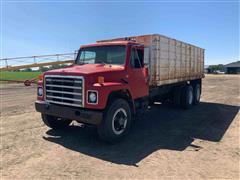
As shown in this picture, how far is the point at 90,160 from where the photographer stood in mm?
4797

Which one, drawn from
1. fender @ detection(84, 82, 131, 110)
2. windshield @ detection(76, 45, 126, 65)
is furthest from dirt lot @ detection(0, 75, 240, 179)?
windshield @ detection(76, 45, 126, 65)

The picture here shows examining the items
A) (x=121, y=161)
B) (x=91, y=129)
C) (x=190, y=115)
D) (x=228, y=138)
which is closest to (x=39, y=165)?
(x=121, y=161)

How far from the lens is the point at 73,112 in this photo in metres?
5.56

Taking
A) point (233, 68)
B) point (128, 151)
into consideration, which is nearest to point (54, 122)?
point (128, 151)

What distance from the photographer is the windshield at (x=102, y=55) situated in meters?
6.50

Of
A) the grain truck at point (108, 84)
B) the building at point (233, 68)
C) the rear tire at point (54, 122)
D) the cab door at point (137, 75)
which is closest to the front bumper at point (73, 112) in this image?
the grain truck at point (108, 84)

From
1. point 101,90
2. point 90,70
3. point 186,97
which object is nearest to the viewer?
point 101,90

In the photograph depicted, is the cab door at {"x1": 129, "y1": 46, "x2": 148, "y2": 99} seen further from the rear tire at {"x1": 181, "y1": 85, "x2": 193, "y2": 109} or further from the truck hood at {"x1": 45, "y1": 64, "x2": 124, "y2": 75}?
the rear tire at {"x1": 181, "y1": 85, "x2": 193, "y2": 109}

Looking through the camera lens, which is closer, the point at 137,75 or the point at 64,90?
the point at 64,90

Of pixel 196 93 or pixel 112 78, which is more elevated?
pixel 112 78

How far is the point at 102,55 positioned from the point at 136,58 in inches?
40.4

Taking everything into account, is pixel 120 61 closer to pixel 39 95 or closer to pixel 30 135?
pixel 39 95

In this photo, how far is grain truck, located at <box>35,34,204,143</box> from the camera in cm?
541

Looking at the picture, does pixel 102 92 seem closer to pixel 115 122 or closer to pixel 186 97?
pixel 115 122
